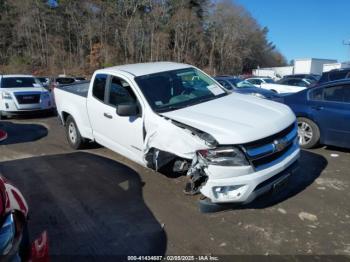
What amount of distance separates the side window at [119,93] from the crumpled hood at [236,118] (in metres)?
0.96

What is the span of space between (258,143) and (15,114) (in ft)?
34.5

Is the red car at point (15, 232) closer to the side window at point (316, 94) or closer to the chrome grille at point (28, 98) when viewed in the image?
the side window at point (316, 94)

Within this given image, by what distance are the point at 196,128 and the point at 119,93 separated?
1.97 meters

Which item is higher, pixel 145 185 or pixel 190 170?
pixel 190 170

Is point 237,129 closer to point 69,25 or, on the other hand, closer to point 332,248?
point 332,248

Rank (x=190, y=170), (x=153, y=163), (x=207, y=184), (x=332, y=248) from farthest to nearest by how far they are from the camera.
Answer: (x=153, y=163)
(x=190, y=170)
(x=207, y=184)
(x=332, y=248)

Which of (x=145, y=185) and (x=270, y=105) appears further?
(x=145, y=185)

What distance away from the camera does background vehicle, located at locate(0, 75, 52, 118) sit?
1188cm

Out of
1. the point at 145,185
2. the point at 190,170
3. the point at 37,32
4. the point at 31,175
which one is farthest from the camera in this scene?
the point at 37,32

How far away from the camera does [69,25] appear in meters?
58.2

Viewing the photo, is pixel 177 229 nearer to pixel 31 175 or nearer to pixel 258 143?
pixel 258 143

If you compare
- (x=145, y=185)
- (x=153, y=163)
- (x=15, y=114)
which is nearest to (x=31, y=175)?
(x=145, y=185)

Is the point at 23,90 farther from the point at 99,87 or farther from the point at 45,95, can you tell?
the point at 99,87

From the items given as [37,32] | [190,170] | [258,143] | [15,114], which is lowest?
[15,114]
